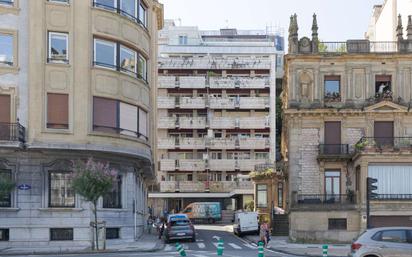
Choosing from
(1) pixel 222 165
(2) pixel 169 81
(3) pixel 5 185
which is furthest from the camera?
(2) pixel 169 81

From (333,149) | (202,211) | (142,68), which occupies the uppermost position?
(142,68)

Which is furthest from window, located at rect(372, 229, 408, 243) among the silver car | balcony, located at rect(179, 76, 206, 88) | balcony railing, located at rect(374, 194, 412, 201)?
balcony, located at rect(179, 76, 206, 88)

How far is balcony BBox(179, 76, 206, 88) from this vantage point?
287ft

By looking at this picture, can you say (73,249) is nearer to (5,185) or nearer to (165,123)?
(5,185)

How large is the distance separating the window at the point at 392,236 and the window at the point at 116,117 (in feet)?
61.5

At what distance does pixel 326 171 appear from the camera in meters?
46.7

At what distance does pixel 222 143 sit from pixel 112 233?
160 ft

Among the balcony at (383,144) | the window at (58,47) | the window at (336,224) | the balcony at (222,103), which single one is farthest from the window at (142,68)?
the balcony at (222,103)

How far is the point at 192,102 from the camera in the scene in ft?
286

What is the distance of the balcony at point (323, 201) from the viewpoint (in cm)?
4441

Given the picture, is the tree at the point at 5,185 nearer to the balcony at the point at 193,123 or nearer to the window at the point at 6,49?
the window at the point at 6,49

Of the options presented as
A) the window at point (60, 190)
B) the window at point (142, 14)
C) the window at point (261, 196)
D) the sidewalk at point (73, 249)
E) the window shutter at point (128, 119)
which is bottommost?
the sidewalk at point (73, 249)

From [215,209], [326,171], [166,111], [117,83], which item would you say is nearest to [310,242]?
[326,171]

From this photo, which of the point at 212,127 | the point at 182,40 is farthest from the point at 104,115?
the point at 182,40
